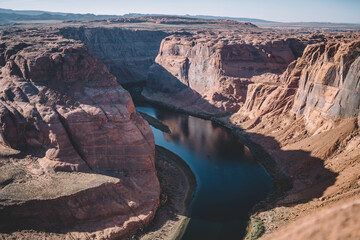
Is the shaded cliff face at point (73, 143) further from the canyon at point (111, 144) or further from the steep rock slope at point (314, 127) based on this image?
the steep rock slope at point (314, 127)

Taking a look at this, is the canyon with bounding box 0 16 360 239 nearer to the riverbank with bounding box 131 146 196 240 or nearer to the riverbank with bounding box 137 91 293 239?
the riverbank with bounding box 137 91 293 239

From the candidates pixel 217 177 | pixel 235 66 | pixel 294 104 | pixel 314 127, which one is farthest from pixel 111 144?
pixel 235 66

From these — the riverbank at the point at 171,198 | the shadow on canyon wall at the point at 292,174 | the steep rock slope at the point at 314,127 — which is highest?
the steep rock slope at the point at 314,127

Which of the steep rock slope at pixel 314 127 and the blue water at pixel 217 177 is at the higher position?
the steep rock slope at pixel 314 127

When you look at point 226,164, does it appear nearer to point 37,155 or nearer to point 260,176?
point 260,176

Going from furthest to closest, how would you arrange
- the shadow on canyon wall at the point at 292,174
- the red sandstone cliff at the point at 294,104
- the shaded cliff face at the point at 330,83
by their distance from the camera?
the shaded cliff face at the point at 330,83, the shadow on canyon wall at the point at 292,174, the red sandstone cliff at the point at 294,104

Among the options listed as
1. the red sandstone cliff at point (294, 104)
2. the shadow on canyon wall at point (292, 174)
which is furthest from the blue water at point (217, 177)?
the red sandstone cliff at point (294, 104)

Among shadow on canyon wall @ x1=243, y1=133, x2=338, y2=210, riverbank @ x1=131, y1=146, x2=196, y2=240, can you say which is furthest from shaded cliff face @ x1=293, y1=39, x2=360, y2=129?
riverbank @ x1=131, y1=146, x2=196, y2=240

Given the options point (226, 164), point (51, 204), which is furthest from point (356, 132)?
point (51, 204)
